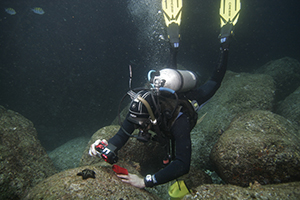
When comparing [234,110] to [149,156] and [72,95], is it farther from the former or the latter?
[72,95]

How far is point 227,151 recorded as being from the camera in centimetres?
272

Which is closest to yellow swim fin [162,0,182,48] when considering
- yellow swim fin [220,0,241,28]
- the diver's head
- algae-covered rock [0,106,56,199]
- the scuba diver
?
yellow swim fin [220,0,241,28]

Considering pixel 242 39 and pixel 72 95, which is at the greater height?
pixel 242 39

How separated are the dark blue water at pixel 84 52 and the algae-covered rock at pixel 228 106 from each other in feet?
22.1

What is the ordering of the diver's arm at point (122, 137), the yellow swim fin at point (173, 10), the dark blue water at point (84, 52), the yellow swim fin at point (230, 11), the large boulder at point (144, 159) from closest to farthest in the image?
1. the diver's arm at point (122, 137)
2. the large boulder at point (144, 159)
3. the yellow swim fin at point (230, 11)
4. the yellow swim fin at point (173, 10)
5. the dark blue water at point (84, 52)

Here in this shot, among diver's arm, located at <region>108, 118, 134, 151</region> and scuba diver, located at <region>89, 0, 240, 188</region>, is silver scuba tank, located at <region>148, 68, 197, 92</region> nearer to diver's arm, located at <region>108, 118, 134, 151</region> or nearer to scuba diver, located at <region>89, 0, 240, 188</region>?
scuba diver, located at <region>89, 0, 240, 188</region>

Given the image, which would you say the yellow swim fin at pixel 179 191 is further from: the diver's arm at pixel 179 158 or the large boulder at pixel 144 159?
the large boulder at pixel 144 159

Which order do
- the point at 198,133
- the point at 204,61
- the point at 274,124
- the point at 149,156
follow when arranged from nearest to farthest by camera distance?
the point at 274,124, the point at 149,156, the point at 198,133, the point at 204,61

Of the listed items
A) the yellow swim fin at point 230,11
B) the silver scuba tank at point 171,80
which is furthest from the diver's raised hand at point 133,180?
the yellow swim fin at point 230,11

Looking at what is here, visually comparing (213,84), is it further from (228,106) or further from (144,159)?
(144,159)

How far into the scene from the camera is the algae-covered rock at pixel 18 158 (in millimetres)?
2820

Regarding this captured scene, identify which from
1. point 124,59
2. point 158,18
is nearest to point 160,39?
point 158,18

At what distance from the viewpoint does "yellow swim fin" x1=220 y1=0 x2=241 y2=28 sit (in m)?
4.47

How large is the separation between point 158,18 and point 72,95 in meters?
8.90
